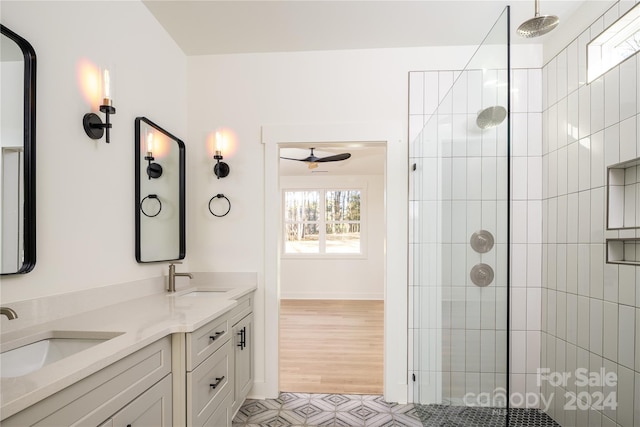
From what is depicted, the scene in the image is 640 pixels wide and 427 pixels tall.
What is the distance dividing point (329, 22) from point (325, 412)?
258cm

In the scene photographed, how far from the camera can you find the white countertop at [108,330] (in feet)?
2.68

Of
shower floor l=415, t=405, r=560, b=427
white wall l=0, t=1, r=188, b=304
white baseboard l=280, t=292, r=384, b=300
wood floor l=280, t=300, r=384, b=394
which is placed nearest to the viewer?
shower floor l=415, t=405, r=560, b=427

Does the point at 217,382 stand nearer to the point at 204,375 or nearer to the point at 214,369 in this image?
the point at 214,369

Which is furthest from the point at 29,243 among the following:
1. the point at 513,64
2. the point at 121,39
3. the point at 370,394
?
the point at 513,64

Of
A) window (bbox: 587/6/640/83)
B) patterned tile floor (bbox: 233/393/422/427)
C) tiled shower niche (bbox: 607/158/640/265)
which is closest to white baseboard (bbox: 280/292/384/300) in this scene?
patterned tile floor (bbox: 233/393/422/427)

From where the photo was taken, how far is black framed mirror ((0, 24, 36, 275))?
1.19 metres

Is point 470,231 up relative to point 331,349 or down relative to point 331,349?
up

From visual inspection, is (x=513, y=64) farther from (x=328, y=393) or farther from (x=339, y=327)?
(x=339, y=327)

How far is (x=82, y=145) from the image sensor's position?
63.2 inches

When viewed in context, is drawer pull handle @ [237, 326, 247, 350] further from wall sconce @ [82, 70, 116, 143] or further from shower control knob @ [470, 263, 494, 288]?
shower control knob @ [470, 263, 494, 288]

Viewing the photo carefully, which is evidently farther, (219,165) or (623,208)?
(219,165)

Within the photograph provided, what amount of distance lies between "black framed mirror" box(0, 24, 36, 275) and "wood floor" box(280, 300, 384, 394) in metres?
2.09

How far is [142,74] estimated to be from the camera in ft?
6.91

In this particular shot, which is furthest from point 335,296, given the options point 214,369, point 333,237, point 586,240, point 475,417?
point 475,417
